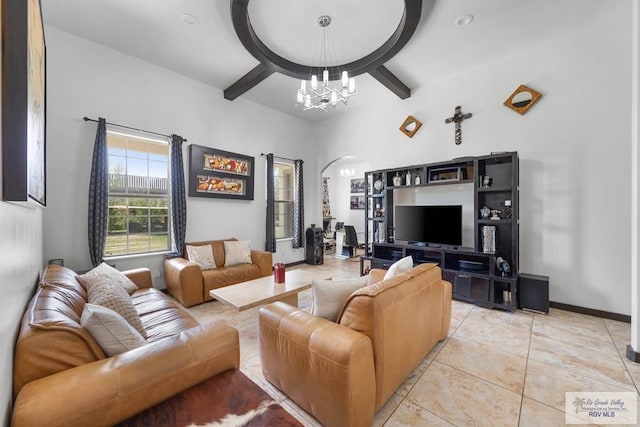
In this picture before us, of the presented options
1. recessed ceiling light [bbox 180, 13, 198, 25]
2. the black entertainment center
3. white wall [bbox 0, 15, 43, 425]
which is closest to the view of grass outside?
white wall [bbox 0, 15, 43, 425]

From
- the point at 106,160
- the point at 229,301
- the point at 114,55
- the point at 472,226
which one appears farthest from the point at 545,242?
the point at 114,55

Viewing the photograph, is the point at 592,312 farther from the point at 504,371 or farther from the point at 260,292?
the point at 260,292

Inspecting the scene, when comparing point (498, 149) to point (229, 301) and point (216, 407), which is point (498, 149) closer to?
point (229, 301)

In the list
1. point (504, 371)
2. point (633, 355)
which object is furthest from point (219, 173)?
point (633, 355)

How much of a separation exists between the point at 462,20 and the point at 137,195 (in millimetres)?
4779

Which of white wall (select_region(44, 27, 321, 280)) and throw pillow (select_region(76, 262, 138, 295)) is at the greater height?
white wall (select_region(44, 27, 321, 280))

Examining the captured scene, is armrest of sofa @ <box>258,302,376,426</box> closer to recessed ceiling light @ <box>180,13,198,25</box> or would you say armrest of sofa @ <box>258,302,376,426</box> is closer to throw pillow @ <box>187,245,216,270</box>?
throw pillow @ <box>187,245,216,270</box>

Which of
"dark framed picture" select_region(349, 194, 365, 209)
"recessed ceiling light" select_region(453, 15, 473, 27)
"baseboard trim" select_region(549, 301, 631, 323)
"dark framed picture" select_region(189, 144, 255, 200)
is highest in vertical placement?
"recessed ceiling light" select_region(453, 15, 473, 27)

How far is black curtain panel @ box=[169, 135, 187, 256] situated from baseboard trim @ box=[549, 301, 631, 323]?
5.28 m

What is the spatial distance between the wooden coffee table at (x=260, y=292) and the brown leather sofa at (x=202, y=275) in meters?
0.78

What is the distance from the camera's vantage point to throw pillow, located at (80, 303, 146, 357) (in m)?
1.21

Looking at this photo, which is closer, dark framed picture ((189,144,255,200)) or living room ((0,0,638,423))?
living room ((0,0,638,423))

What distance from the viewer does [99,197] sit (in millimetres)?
3168

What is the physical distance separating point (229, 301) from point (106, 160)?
2589 mm
